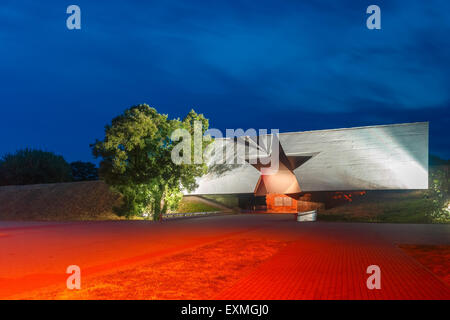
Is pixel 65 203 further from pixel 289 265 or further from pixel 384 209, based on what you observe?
pixel 289 265

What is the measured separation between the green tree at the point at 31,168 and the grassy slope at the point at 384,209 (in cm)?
4436

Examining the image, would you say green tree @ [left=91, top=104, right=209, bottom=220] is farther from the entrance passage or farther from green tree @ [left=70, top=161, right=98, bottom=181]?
green tree @ [left=70, top=161, right=98, bottom=181]

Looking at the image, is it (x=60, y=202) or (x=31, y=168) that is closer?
(x=60, y=202)

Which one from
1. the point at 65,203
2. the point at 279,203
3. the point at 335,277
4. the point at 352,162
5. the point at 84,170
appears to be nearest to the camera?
the point at 335,277

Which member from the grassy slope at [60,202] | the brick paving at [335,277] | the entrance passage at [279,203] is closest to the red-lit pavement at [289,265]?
the brick paving at [335,277]

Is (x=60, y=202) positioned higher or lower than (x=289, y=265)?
lower

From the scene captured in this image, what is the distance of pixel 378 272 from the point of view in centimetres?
743

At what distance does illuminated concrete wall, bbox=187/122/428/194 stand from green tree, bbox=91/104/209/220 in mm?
8053

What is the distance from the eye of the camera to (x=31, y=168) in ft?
186

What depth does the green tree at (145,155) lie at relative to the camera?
2433 centimetres

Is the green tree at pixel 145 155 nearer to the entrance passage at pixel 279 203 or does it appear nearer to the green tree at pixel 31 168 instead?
the entrance passage at pixel 279 203

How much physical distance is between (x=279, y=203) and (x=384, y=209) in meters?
13.3

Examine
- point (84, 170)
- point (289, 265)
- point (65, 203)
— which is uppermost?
point (84, 170)

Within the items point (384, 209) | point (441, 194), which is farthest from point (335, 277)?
point (384, 209)
